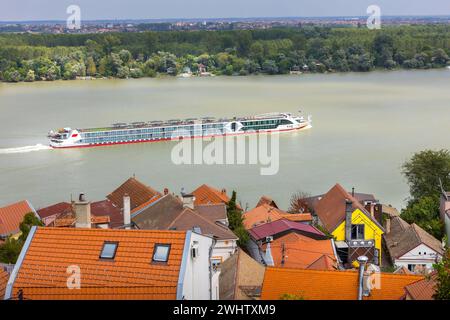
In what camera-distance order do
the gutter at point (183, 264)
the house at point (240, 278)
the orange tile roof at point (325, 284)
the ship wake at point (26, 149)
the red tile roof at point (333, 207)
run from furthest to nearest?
the ship wake at point (26, 149)
the red tile roof at point (333, 207)
the house at point (240, 278)
the orange tile roof at point (325, 284)
the gutter at point (183, 264)

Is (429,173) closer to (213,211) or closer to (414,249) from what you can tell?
(414,249)

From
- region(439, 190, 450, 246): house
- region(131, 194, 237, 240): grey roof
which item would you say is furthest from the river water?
region(131, 194, 237, 240): grey roof

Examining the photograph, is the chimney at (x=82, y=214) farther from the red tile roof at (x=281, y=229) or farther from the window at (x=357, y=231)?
the window at (x=357, y=231)

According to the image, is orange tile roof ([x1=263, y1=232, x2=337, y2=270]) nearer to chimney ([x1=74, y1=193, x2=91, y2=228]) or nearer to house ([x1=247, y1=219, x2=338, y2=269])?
house ([x1=247, y1=219, x2=338, y2=269])

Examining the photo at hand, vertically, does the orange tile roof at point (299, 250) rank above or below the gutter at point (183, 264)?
below

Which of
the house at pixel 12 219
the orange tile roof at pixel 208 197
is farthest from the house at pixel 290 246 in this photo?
the house at pixel 12 219

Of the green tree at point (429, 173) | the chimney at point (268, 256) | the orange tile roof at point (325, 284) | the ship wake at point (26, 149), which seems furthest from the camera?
the ship wake at point (26, 149)

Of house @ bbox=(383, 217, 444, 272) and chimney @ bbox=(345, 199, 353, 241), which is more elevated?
chimney @ bbox=(345, 199, 353, 241)
